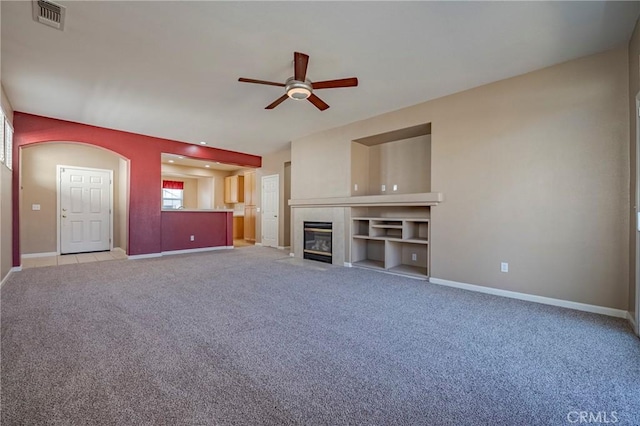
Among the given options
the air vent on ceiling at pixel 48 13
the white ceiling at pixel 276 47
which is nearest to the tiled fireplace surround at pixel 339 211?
the white ceiling at pixel 276 47

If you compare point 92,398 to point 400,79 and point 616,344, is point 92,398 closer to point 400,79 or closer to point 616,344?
point 616,344

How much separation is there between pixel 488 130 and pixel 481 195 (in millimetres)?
877

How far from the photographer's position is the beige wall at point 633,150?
2.52m

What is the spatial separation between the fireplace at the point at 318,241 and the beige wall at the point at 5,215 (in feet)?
15.7

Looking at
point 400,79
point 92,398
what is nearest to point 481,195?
point 400,79

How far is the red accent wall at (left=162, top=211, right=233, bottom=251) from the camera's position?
676 cm

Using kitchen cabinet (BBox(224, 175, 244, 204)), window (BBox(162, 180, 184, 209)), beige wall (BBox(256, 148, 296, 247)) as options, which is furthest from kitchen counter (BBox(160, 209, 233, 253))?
window (BBox(162, 180, 184, 209))

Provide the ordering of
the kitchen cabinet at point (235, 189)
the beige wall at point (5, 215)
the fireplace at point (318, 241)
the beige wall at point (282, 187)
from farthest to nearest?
the kitchen cabinet at point (235, 189) → the beige wall at point (282, 187) → the fireplace at point (318, 241) → the beige wall at point (5, 215)

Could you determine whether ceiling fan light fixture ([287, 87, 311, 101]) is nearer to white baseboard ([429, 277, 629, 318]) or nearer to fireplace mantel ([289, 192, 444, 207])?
fireplace mantel ([289, 192, 444, 207])

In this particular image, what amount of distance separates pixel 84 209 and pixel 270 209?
4723 mm

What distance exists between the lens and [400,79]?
3.58 meters

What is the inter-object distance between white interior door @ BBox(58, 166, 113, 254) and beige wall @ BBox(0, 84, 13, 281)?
7.89 feet

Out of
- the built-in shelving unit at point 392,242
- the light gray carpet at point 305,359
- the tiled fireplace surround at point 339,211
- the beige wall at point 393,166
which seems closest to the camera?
the light gray carpet at point 305,359

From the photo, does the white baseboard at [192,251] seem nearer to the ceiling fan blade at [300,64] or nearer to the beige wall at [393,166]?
the beige wall at [393,166]
